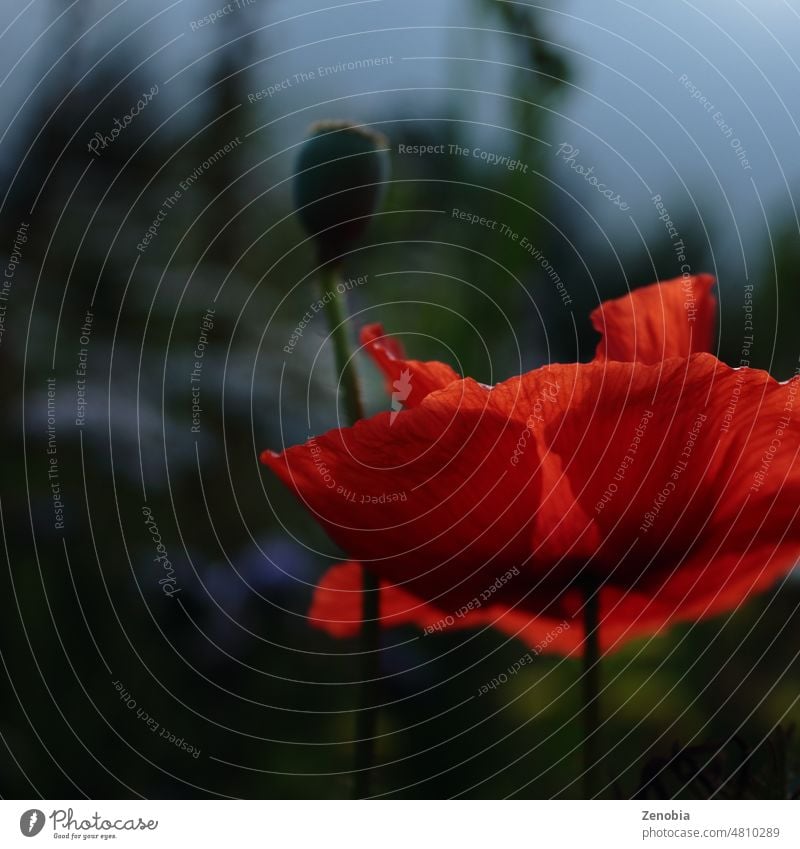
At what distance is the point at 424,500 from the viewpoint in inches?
9.6

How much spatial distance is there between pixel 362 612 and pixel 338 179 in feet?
0.43

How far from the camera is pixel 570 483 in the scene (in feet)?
0.81

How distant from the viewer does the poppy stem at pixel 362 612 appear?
285 mm

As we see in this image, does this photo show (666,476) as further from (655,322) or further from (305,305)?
(305,305)

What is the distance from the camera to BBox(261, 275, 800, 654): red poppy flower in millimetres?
234

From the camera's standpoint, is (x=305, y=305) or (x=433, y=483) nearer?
(x=433, y=483)

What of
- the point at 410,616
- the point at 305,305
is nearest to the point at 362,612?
the point at 410,616

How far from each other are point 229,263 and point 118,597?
14 cm

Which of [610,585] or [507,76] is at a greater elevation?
[507,76]

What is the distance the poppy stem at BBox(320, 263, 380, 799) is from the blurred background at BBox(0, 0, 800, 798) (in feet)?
0.03

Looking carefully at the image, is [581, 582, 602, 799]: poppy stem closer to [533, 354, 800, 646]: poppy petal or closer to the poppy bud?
[533, 354, 800, 646]: poppy petal
